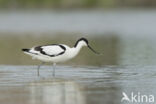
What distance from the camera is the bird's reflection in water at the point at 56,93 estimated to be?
12766 mm

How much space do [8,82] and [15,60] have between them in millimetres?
5294

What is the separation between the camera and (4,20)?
4503 cm

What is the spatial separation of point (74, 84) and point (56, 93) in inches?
52.1

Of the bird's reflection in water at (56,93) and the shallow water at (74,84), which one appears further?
the shallow water at (74,84)

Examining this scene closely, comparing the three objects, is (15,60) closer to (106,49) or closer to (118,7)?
(106,49)

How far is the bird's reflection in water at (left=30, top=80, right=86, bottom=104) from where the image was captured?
12.8 m

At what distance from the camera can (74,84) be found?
1501 cm

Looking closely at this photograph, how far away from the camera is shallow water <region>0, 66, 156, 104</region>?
514 inches

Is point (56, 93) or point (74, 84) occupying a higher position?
point (74, 84)

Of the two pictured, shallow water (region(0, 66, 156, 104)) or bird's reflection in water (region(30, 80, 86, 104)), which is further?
shallow water (region(0, 66, 156, 104))

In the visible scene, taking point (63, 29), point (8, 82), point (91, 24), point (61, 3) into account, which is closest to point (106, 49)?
point (8, 82)

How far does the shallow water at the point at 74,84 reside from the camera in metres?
13.0

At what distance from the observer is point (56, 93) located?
1374 cm

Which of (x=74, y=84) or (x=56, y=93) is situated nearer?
(x=56, y=93)
